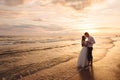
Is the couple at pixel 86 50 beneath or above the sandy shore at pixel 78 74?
above

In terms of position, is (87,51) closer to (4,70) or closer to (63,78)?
(63,78)

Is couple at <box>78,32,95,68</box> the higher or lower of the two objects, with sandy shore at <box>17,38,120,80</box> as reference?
higher

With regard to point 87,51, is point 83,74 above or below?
below

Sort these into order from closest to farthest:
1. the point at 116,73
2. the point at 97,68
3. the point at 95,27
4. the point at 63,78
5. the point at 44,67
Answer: the point at 63,78 → the point at 116,73 → the point at 97,68 → the point at 44,67 → the point at 95,27

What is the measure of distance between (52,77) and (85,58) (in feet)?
8.25

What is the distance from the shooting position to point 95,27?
125188 millimetres

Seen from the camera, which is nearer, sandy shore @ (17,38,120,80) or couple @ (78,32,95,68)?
sandy shore @ (17,38,120,80)

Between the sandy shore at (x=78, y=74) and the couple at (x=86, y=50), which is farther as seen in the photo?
the couple at (x=86, y=50)

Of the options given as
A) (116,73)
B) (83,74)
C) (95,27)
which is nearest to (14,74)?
(83,74)

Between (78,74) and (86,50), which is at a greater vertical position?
(86,50)

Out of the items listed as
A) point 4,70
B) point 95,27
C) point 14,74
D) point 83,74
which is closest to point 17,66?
point 4,70

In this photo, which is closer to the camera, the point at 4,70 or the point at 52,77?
the point at 52,77

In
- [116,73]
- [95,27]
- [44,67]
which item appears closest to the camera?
[116,73]

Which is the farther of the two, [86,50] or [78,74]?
[86,50]
